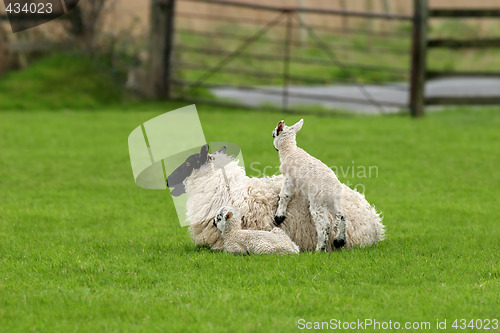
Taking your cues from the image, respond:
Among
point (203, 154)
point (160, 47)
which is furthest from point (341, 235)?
point (160, 47)

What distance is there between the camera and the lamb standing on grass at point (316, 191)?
17.0 feet

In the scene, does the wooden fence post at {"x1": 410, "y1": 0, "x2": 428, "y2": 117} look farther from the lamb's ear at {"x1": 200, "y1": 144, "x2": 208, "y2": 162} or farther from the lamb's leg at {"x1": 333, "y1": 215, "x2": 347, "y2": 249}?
the lamb's leg at {"x1": 333, "y1": 215, "x2": 347, "y2": 249}

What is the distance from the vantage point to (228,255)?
5.16 metres

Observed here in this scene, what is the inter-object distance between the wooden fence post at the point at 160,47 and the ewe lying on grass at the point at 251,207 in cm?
820

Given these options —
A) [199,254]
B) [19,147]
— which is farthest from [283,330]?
[19,147]

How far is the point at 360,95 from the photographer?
15.6 metres

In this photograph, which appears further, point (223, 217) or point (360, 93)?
point (360, 93)

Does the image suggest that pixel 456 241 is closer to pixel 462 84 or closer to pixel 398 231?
pixel 398 231

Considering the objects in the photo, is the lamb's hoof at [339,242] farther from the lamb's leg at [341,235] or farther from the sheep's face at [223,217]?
the sheep's face at [223,217]

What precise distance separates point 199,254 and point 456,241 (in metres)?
2.04

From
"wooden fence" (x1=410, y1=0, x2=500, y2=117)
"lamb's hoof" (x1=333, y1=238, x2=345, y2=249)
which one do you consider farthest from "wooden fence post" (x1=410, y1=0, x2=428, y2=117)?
"lamb's hoof" (x1=333, y1=238, x2=345, y2=249)

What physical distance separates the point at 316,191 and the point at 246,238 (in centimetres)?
59

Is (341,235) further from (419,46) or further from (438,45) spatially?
(438,45)

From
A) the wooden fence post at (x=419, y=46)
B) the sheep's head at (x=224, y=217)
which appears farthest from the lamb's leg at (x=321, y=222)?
the wooden fence post at (x=419, y=46)
